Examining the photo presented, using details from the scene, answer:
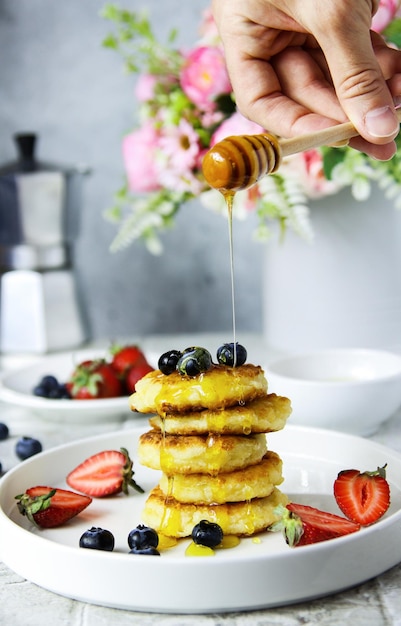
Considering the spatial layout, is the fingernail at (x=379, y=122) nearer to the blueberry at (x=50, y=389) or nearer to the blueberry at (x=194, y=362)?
the blueberry at (x=194, y=362)

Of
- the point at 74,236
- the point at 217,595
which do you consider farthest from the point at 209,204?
the point at 217,595

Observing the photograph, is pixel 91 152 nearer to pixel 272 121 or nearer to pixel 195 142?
pixel 195 142

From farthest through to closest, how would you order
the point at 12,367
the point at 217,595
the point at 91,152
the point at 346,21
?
the point at 91,152 < the point at 12,367 < the point at 346,21 < the point at 217,595

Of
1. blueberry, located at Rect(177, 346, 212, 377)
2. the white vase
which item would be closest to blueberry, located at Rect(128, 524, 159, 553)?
blueberry, located at Rect(177, 346, 212, 377)

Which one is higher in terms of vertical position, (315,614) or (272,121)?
(272,121)

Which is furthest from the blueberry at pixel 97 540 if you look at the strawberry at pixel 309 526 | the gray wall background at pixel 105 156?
the gray wall background at pixel 105 156

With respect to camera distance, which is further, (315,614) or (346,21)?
→ (346,21)

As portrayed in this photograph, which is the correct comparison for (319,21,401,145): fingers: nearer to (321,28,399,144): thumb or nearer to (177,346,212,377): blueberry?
(321,28,399,144): thumb
